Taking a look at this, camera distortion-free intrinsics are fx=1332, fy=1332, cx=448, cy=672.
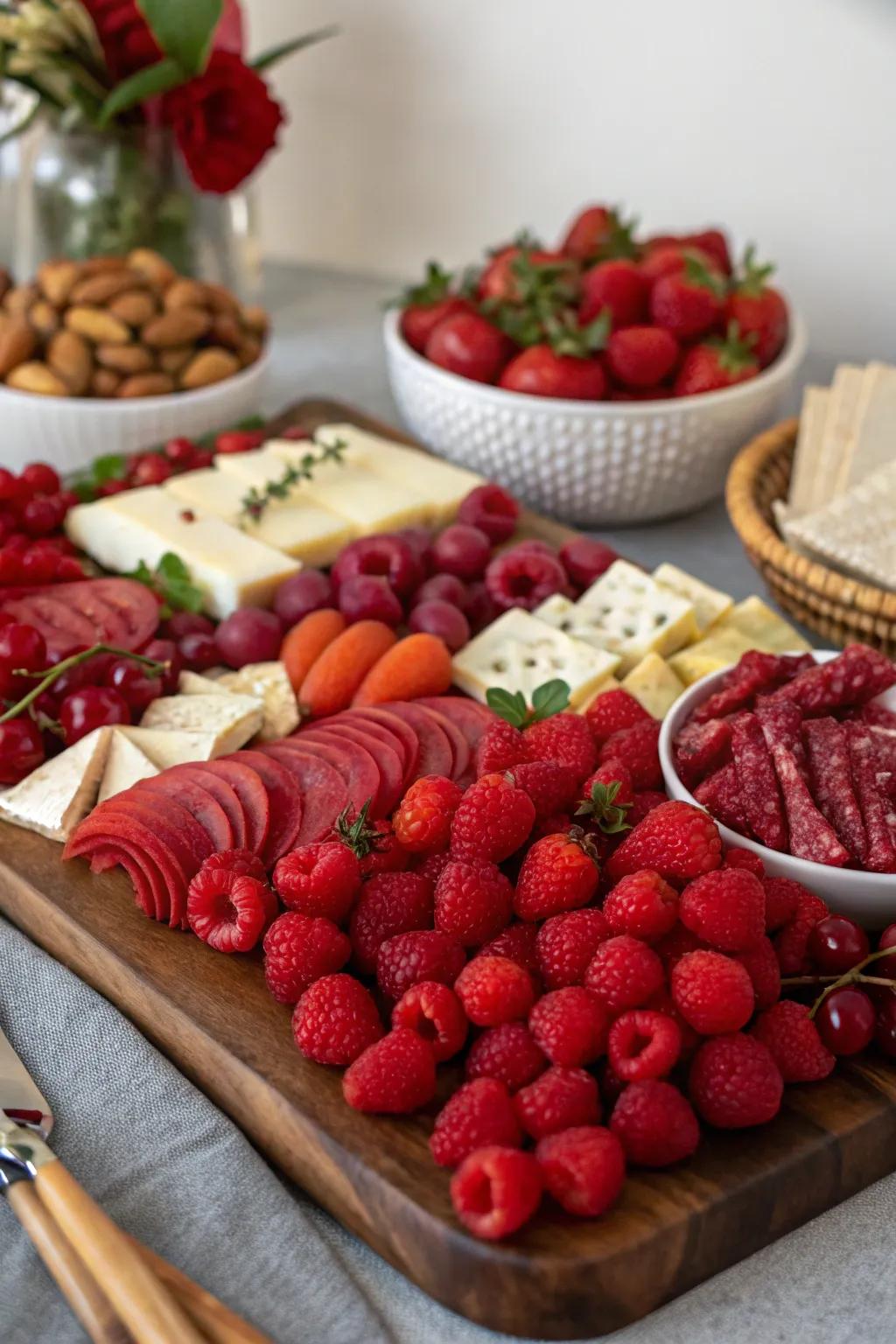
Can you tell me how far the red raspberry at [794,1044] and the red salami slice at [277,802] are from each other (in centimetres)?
45

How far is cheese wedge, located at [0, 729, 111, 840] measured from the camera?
4.14ft

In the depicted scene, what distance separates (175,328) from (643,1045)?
4.44 ft

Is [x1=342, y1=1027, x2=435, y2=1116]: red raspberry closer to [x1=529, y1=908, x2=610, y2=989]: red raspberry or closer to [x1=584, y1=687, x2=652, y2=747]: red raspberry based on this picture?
[x1=529, y1=908, x2=610, y2=989]: red raspberry

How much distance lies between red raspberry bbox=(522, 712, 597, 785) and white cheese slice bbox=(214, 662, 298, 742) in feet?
0.93

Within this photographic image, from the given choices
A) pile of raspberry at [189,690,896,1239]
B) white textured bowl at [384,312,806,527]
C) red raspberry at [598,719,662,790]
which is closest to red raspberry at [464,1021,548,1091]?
pile of raspberry at [189,690,896,1239]

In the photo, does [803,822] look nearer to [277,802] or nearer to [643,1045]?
[643,1045]

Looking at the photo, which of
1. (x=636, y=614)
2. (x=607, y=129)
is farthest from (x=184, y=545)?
(x=607, y=129)

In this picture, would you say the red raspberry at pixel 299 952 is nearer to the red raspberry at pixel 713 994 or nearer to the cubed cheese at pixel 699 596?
the red raspberry at pixel 713 994

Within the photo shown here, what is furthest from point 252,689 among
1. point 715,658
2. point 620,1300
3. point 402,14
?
point 402,14

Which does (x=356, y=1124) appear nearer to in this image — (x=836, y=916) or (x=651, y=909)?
(x=651, y=909)

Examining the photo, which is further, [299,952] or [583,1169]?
[299,952]

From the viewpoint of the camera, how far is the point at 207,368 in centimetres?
197

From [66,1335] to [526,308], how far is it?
4.72 feet

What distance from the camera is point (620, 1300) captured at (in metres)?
0.88
